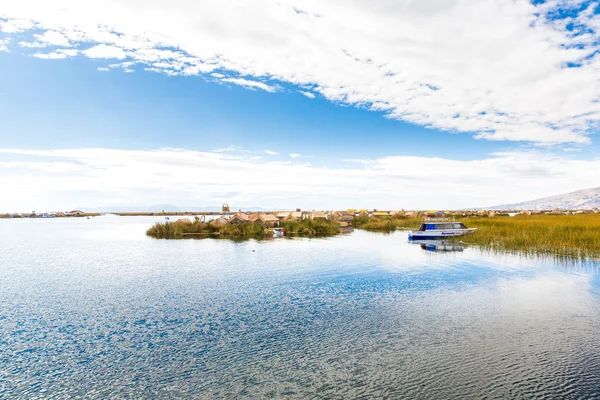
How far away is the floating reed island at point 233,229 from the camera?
201 ft

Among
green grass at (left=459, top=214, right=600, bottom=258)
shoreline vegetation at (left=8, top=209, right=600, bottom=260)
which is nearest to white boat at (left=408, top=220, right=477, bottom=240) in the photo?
shoreline vegetation at (left=8, top=209, right=600, bottom=260)

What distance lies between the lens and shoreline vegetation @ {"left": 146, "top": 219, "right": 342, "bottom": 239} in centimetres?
6112

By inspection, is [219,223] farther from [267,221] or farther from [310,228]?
[310,228]

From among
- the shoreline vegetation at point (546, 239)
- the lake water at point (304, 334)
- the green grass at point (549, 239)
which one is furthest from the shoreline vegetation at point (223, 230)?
the lake water at point (304, 334)

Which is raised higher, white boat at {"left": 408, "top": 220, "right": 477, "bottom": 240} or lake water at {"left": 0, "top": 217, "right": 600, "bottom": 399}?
white boat at {"left": 408, "top": 220, "right": 477, "bottom": 240}

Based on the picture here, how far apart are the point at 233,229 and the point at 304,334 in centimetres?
5005

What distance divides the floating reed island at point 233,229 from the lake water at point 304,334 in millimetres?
35038

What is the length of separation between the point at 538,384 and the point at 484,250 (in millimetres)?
30626

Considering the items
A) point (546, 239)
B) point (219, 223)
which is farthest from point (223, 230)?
point (546, 239)

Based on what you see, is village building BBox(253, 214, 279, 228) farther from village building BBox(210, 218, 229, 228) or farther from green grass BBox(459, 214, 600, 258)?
green grass BBox(459, 214, 600, 258)

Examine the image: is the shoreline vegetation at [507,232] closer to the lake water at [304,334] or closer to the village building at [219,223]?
→ the village building at [219,223]

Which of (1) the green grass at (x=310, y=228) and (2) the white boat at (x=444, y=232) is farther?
(1) the green grass at (x=310, y=228)

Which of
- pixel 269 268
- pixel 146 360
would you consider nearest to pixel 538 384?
pixel 146 360

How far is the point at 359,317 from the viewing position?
15352 mm
